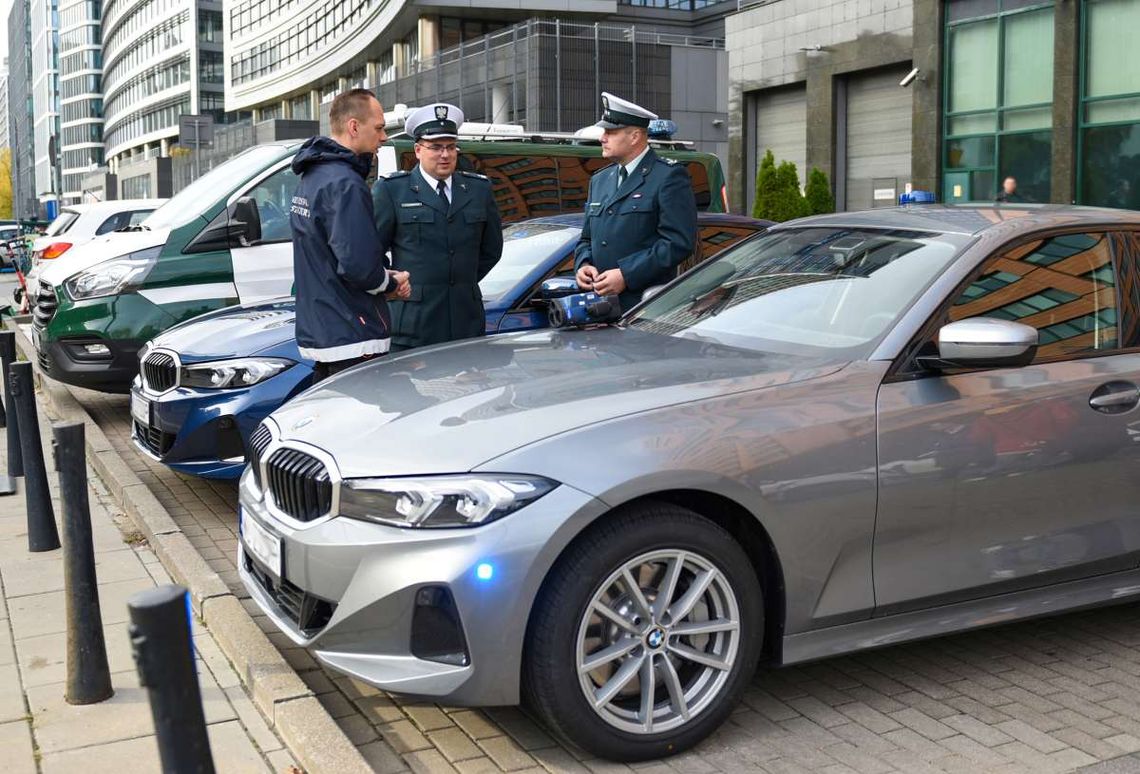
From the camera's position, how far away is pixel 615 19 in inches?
1751

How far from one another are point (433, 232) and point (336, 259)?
608mm

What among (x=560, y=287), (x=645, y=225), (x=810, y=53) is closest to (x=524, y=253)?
(x=560, y=287)

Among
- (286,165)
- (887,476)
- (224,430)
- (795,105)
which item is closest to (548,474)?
(887,476)

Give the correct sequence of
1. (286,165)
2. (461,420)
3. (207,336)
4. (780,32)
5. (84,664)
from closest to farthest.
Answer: (461,420) < (84,664) < (207,336) < (286,165) < (780,32)

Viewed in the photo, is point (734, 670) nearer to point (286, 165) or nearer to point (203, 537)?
point (203, 537)

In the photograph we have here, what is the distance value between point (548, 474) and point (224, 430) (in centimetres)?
317

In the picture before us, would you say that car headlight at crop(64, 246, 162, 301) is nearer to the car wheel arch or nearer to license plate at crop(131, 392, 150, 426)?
license plate at crop(131, 392, 150, 426)

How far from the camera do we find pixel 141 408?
255 inches

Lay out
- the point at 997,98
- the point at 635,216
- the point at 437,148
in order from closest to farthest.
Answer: the point at 437,148
the point at 635,216
the point at 997,98

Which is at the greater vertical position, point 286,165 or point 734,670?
point 286,165

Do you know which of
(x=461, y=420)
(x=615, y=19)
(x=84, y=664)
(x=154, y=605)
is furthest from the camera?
(x=615, y=19)

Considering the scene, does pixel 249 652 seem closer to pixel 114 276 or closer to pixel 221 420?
pixel 221 420

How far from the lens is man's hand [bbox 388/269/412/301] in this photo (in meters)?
5.47

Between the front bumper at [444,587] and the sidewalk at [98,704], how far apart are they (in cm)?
44
